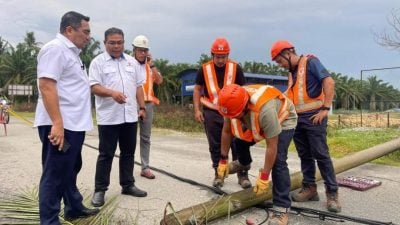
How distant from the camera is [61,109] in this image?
11.0 feet

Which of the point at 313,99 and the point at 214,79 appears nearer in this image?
the point at 313,99

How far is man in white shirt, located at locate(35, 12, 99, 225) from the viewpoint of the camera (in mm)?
3189

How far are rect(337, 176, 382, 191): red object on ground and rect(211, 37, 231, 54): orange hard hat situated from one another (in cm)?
234

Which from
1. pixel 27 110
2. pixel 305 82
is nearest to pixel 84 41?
pixel 305 82

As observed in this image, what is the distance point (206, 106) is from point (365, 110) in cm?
1251

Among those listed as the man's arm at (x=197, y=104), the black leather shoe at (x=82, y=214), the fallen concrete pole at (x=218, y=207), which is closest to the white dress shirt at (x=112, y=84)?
the man's arm at (x=197, y=104)

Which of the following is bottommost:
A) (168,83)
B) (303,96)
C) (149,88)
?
(303,96)

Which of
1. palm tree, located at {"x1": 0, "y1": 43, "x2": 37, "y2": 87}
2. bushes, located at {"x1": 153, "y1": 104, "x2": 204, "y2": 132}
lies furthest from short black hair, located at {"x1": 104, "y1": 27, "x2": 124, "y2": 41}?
palm tree, located at {"x1": 0, "y1": 43, "x2": 37, "y2": 87}

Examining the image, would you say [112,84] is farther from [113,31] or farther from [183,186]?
[183,186]

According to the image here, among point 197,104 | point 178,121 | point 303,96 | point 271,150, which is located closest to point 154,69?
point 197,104

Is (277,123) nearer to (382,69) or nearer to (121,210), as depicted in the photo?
(121,210)

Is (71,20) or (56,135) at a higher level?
(71,20)

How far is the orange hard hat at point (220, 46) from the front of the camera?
15.5 feet

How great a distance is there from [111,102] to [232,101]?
64.8 inches
